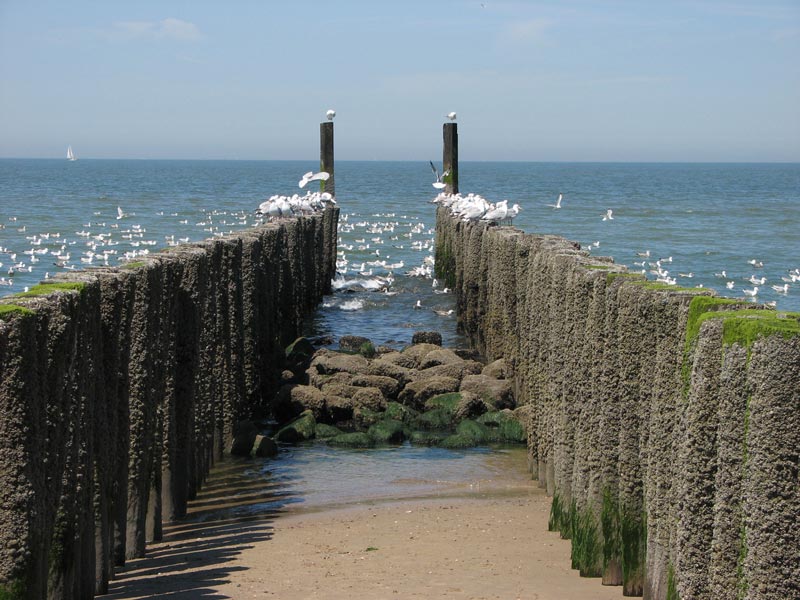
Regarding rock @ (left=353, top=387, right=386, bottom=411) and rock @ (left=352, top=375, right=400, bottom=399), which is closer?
rock @ (left=353, top=387, right=386, bottom=411)

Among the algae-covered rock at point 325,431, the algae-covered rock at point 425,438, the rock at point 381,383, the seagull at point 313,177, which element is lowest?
the algae-covered rock at point 425,438

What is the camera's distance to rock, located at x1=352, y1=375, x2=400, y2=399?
17.5 metres

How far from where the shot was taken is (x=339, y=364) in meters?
18.7

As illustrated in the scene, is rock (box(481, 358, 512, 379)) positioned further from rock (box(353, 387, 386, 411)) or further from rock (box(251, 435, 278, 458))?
rock (box(251, 435, 278, 458))

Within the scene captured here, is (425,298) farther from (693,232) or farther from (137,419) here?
(693,232)

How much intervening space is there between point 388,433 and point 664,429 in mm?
8352

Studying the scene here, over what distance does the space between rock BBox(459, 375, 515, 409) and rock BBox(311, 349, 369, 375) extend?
212 cm

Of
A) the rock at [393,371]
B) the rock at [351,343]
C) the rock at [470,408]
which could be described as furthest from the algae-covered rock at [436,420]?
the rock at [351,343]

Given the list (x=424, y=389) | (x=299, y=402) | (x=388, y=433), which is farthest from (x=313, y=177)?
(x=388, y=433)

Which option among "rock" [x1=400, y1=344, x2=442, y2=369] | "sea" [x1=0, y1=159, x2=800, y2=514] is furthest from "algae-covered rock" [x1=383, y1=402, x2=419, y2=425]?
"rock" [x1=400, y1=344, x2=442, y2=369]

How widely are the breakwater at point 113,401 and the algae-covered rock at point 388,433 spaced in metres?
1.79

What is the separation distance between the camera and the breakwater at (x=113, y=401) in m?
6.62

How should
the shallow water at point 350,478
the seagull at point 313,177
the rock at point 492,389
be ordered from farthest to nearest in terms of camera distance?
the seagull at point 313,177 < the rock at point 492,389 < the shallow water at point 350,478

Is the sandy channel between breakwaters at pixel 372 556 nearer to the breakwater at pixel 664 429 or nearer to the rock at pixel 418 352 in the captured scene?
the breakwater at pixel 664 429
